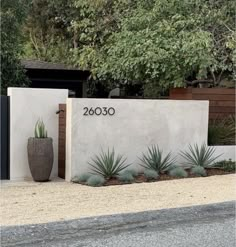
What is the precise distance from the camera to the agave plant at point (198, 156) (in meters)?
14.0

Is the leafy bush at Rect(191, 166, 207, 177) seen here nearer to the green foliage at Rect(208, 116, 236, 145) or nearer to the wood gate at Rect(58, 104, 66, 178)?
the green foliage at Rect(208, 116, 236, 145)

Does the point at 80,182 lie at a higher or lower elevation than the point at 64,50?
lower

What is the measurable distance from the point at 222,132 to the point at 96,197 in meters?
6.44

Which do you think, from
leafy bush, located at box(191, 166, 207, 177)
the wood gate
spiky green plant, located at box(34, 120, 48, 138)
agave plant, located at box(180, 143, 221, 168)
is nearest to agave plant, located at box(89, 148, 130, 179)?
the wood gate

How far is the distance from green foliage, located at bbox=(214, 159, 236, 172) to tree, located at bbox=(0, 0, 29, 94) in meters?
6.69

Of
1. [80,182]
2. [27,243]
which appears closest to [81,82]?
[80,182]

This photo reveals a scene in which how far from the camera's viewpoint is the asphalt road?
7145 millimetres

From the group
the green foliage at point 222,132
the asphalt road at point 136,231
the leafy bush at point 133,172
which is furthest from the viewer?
the green foliage at point 222,132

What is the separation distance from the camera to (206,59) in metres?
14.6

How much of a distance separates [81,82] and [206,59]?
11191 millimetres

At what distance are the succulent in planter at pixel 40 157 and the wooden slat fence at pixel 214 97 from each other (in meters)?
5.22

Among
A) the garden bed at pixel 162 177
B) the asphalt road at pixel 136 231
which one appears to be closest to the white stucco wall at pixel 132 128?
the garden bed at pixel 162 177

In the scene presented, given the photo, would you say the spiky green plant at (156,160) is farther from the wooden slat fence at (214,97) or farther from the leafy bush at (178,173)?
the wooden slat fence at (214,97)

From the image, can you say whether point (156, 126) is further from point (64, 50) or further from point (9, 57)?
point (64, 50)
